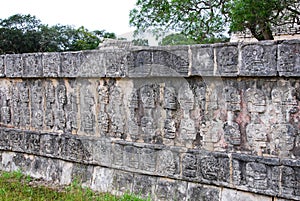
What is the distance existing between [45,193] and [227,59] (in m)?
2.94

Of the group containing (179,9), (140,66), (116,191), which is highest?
(179,9)

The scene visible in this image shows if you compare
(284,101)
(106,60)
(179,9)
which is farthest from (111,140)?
(179,9)

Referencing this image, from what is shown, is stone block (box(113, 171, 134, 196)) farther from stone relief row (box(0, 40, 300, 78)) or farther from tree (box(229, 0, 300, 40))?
tree (box(229, 0, 300, 40))

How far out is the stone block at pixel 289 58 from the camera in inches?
146

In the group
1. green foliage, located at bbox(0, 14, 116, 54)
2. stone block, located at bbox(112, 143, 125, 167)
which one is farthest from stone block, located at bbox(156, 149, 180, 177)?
green foliage, located at bbox(0, 14, 116, 54)

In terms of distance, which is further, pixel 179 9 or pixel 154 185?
pixel 179 9

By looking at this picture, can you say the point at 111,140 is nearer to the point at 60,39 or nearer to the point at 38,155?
the point at 38,155

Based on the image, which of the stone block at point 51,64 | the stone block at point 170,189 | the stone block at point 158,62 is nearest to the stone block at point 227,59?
the stone block at point 158,62

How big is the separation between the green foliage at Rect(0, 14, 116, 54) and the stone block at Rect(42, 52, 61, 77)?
20.8m

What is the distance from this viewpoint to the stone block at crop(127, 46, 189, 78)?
14.6 feet

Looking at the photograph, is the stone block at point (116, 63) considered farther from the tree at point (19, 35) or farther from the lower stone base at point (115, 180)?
the tree at point (19, 35)

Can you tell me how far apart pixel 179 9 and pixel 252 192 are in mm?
11502

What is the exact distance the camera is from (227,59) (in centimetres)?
414

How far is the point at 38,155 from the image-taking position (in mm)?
6082
